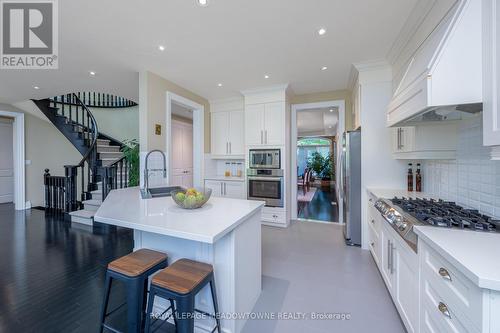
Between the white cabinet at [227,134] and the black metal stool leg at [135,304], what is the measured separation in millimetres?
3557

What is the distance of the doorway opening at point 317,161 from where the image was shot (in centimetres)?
437

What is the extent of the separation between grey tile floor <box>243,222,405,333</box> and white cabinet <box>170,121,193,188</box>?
139 inches

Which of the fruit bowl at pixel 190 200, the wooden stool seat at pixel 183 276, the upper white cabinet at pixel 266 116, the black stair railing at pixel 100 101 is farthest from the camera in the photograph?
the black stair railing at pixel 100 101

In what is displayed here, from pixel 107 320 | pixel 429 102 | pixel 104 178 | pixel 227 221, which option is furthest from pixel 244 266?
pixel 104 178

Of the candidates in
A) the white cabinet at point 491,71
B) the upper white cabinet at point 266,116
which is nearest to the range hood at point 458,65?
the white cabinet at point 491,71

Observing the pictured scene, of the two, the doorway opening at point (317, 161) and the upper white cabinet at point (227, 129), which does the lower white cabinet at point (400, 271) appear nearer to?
the doorway opening at point (317, 161)

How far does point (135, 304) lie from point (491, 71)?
241cm

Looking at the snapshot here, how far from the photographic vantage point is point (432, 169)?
238 centimetres

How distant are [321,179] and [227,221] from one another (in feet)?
33.5

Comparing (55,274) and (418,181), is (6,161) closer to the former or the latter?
(55,274)

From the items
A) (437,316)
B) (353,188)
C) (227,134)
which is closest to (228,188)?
(227,134)

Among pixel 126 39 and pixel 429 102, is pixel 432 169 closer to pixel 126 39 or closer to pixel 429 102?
pixel 429 102

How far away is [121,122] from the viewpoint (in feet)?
21.0

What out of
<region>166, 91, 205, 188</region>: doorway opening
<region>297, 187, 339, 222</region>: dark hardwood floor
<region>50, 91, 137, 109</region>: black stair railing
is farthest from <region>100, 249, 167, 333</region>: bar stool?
<region>50, 91, 137, 109</region>: black stair railing
